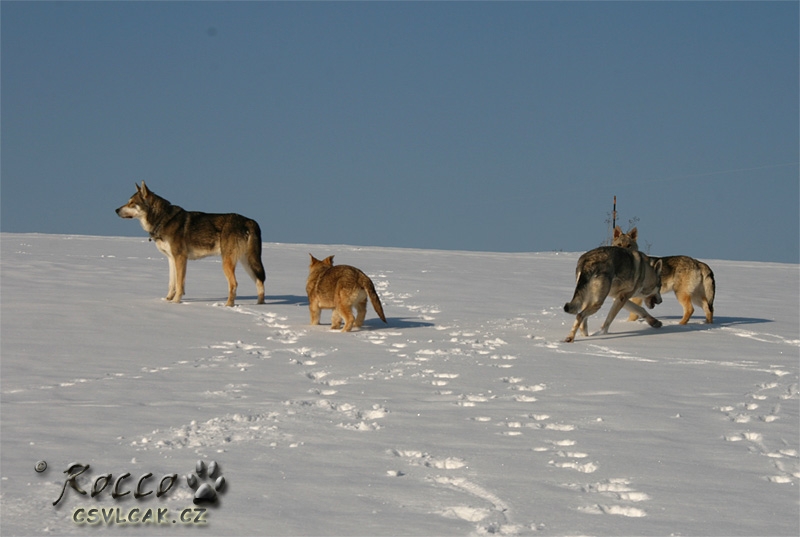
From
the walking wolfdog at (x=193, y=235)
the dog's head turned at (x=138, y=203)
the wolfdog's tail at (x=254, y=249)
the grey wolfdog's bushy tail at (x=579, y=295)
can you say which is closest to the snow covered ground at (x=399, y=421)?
the grey wolfdog's bushy tail at (x=579, y=295)

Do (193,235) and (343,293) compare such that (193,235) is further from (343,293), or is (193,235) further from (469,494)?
(469,494)

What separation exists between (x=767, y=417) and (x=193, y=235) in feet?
32.0

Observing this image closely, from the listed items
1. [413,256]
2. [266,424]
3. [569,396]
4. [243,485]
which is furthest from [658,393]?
[413,256]

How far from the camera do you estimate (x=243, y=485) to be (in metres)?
5.13

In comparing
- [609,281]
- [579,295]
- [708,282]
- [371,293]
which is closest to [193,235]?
[371,293]

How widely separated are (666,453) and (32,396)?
484 cm

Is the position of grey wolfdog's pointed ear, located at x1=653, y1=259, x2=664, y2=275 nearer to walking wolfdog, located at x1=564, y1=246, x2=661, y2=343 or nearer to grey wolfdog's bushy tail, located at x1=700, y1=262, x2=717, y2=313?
walking wolfdog, located at x1=564, y1=246, x2=661, y2=343

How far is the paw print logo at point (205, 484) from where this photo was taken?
191 inches

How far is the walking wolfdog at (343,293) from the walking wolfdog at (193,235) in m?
2.79

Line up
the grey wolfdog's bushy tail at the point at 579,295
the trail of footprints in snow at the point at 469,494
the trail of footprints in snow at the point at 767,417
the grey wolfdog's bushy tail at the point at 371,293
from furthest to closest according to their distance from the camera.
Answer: the grey wolfdog's bushy tail at the point at 371,293
the grey wolfdog's bushy tail at the point at 579,295
the trail of footprints in snow at the point at 767,417
the trail of footprints in snow at the point at 469,494

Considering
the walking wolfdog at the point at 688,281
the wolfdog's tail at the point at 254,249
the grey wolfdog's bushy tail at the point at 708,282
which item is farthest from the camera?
the wolfdog's tail at the point at 254,249

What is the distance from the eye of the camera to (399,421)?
6883 millimetres

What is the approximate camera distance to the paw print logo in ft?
15.9

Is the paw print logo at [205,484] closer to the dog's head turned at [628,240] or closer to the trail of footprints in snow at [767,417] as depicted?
the trail of footprints in snow at [767,417]
